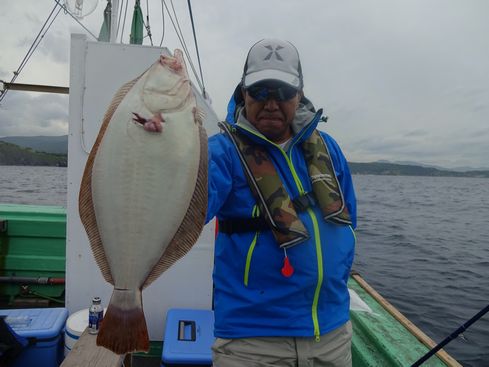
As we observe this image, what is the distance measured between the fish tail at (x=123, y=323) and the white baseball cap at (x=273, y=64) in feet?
4.00

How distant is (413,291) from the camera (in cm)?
987

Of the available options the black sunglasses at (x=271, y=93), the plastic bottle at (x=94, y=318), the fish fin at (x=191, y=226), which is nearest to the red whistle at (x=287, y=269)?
the fish fin at (x=191, y=226)

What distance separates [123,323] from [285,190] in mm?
1035

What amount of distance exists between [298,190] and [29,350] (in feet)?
9.35

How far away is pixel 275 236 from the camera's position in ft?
6.68

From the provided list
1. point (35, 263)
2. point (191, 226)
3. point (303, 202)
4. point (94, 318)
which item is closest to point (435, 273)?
point (35, 263)

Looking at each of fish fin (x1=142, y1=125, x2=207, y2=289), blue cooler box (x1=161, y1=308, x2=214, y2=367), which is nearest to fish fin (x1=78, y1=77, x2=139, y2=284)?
fish fin (x1=142, y1=125, x2=207, y2=289)

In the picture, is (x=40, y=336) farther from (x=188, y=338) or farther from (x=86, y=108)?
(x=86, y=108)

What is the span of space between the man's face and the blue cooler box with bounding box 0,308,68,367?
272 centimetres

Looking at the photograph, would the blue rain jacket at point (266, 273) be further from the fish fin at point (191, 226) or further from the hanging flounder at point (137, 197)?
the hanging flounder at point (137, 197)

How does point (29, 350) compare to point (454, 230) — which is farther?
point (454, 230)

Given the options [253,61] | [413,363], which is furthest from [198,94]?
[413,363]

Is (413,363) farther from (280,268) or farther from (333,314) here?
(280,268)

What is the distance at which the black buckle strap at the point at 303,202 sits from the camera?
7.22ft
